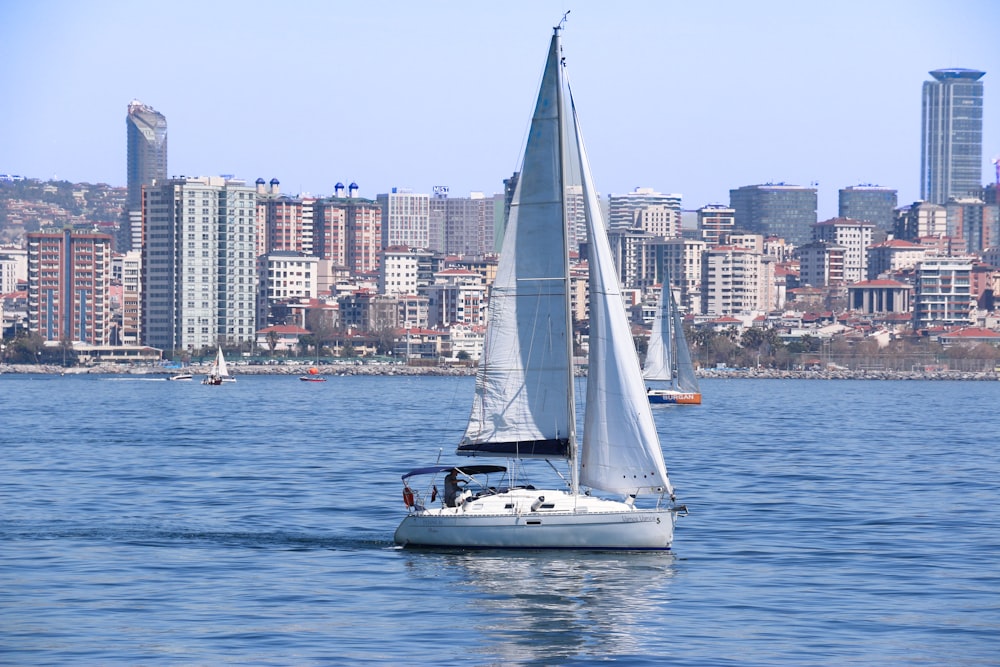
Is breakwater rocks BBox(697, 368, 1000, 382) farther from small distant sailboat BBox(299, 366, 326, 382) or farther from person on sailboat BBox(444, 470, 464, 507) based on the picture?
person on sailboat BBox(444, 470, 464, 507)

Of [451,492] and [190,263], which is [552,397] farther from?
[190,263]

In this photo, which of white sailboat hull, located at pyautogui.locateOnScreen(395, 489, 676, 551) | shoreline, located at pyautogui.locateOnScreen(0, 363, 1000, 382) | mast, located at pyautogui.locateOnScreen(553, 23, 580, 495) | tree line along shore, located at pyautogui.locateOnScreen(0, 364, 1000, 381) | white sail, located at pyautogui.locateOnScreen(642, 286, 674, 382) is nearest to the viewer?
mast, located at pyautogui.locateOnScreen(553, 23, 580, 495)

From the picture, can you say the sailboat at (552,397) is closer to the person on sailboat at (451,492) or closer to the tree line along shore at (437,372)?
the person on sailboat at (451,492)

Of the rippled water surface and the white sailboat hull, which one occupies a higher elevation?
the white sailboat hull

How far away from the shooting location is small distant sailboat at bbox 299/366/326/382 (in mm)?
156613

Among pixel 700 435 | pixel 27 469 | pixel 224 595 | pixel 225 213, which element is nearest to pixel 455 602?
pixel 224 595

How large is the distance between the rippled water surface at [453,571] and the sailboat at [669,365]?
35596 millimetres

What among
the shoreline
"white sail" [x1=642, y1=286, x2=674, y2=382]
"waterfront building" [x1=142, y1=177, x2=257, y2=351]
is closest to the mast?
"white sail" [x1=642, y1=286, x2=674, y2=382]

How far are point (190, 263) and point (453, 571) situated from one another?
175 metres

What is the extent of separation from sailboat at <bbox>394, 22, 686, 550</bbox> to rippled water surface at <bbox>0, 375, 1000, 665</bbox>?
1.96ft

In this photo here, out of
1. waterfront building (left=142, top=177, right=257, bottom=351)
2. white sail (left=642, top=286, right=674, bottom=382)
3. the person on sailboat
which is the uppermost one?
waterfront building (left=142, top=177, right=257, bottom=351)

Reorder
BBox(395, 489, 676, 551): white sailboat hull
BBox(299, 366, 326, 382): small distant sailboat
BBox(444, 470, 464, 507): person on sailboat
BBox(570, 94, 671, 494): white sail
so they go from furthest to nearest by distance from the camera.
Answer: BBox(299, 366, 326, 382): small distant sailboat → BBox(444, 470, 464, 507): person on sailboat → BBox(570, 94, 671, 494): white sail → BBox(395, 489, 676, 551): white sailboat hull

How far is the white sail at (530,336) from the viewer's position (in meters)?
25.3

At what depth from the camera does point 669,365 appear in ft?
299
